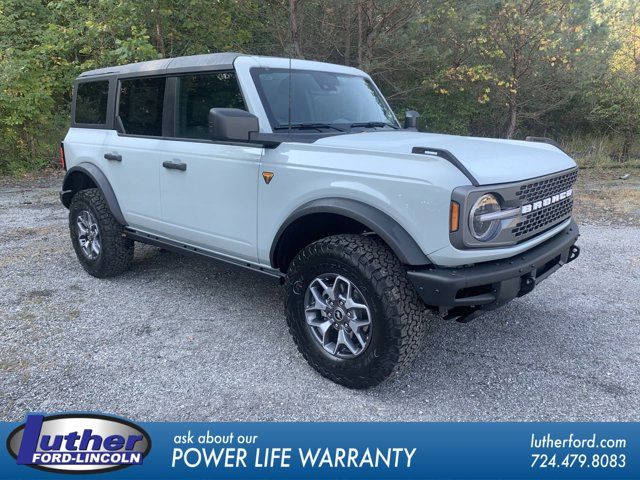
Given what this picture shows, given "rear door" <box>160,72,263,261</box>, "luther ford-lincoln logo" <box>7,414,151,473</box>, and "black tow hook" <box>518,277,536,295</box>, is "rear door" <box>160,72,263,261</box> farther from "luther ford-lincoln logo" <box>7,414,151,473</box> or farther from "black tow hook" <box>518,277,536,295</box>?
"black tow hook" <box>518,277,536,295</box>

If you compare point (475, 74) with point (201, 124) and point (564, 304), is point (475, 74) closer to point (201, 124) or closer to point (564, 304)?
point (564, 304)

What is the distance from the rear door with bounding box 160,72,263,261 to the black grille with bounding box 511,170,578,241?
1658mm

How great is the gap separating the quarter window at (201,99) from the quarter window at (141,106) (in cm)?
28

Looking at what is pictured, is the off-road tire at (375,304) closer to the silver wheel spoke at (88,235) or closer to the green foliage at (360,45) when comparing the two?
the silver wheel spoke at (88,235)

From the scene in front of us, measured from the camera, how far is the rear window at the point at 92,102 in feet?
15.5

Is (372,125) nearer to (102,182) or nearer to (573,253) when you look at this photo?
(573,253)

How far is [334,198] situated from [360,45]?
27.1ft

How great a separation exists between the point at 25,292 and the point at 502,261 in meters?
4.08

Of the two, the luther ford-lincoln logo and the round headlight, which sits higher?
the round headlight

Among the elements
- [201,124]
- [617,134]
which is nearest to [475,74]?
[617,134]

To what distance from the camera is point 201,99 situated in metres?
3.79

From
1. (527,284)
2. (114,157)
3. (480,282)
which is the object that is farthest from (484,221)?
(114,157)

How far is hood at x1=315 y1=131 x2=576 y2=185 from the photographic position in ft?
8.78

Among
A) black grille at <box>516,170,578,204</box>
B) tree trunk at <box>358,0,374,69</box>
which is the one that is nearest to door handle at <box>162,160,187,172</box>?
black grille at <box>516,170,578,204</box>
